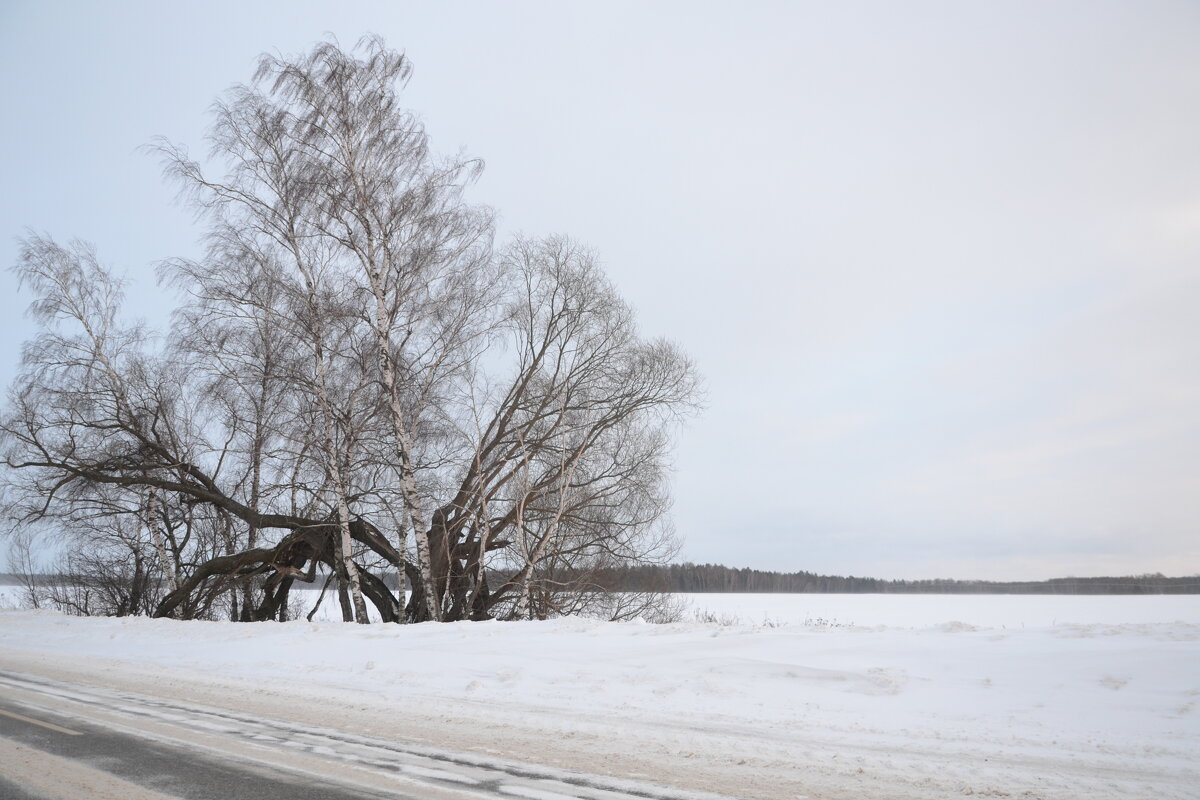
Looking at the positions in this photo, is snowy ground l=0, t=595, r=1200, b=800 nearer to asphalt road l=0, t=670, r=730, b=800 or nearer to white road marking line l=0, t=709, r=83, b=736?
asphalt road l=0, t=670, r=730, b=800

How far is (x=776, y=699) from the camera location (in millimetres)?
7695

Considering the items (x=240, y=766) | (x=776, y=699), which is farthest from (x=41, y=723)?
(x=776, y=699)

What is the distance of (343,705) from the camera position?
854cm

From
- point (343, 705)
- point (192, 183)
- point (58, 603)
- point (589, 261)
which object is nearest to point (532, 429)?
point (589, 261)

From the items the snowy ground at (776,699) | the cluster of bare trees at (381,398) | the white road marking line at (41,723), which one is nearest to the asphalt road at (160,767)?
the white road marking line at (41,723)

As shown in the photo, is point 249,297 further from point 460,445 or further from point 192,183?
point 460,445

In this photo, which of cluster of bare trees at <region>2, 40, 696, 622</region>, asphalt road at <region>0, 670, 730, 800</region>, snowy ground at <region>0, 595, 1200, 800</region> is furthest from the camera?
cluster of bare trees at <region>2, 40, 696, 622</region>

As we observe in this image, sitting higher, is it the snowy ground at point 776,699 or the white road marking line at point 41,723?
the snowy ground at point 776,699

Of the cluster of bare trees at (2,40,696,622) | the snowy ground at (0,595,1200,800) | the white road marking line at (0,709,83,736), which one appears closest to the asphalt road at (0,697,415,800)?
the white road marking line at (0,709,83,736)

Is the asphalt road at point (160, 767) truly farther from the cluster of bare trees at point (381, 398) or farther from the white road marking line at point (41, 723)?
the cluster of bare trees at point (381, 398)

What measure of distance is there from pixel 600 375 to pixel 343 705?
37.3 feet

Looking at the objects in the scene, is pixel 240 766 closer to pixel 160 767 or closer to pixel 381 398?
pixel 160 767

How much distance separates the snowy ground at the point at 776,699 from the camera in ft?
18.1

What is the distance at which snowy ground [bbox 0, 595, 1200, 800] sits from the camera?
5504 mm
